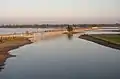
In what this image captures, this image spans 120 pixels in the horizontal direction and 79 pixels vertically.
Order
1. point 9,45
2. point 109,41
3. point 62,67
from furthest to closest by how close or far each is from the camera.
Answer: point 109,41
point 9,45
point 62,67

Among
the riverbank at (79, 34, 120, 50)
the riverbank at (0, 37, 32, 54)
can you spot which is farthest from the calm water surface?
the riverbank at (79, 34, 120, 50)

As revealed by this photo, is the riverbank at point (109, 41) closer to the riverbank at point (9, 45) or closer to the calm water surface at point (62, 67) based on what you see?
the calm water surface at point (62, 67)

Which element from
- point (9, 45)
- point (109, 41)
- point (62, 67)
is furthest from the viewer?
point (109, 41)

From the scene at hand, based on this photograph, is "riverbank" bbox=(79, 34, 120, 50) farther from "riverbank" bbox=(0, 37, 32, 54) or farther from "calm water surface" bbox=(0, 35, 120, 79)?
"riverbank" bbox=(0, 37, 32, 54)

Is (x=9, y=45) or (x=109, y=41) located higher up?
(x=9, y=45)

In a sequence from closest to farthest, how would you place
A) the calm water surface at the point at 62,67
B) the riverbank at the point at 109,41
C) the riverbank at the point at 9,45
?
the calm water surface at the point at 62,67 → the riverbank at the point at 9,45 → the riverbank at the point at 109,41

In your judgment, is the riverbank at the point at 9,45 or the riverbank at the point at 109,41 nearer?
the riverbank at the point at 9,45

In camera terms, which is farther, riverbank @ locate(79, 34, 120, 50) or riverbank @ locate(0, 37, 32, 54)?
riverbank @ locate(79, 34, 120, 50)

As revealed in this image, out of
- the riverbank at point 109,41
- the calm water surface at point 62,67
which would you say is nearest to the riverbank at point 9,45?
the calm water surface at point 62,67

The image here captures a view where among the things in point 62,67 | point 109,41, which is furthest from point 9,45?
point 62,67

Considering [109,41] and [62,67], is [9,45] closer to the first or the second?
[109,41]

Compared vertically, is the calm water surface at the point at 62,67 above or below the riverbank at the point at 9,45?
below

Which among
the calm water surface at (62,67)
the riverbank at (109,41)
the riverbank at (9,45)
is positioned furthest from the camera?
the riverbank at (109,41)

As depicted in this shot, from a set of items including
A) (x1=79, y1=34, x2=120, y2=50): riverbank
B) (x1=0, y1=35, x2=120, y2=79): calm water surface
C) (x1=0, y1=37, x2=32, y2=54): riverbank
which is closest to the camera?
(x1=0, y1=35, x2=120, y2=79): calm water surface
